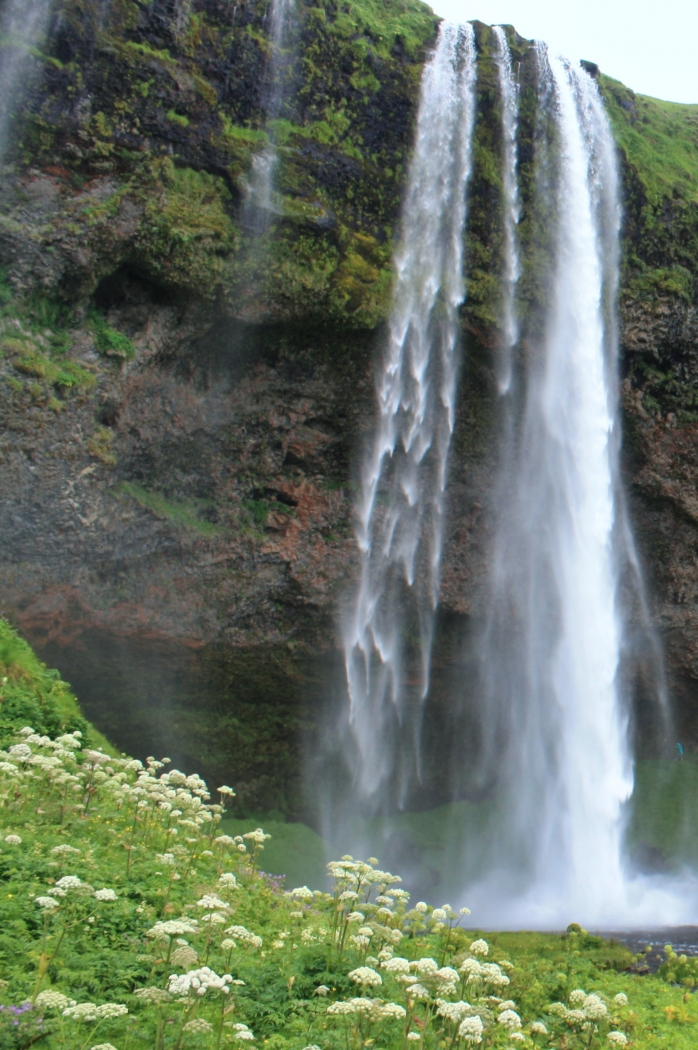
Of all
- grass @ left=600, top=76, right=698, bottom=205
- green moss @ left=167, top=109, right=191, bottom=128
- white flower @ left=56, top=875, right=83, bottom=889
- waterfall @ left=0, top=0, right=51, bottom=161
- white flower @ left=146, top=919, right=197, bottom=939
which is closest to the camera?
white flower @ left=146, top=919, right=197, bottom=939

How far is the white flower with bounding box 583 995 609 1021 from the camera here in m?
3.97

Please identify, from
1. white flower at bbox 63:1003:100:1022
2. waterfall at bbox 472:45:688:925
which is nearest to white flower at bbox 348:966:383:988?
white flower at bbox 63:1003:100:1022

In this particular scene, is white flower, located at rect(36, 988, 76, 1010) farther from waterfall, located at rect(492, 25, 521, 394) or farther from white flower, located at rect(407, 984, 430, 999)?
waterfall, located at rect(492, 25, 521, 394)

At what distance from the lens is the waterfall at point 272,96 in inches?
522

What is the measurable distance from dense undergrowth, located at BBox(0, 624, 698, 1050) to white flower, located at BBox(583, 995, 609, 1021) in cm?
1

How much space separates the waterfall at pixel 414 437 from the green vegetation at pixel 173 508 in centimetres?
298

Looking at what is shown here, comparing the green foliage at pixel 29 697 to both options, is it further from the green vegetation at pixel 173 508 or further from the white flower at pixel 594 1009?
the white flower at pixel 594 1009

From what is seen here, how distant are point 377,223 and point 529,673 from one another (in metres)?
9.45

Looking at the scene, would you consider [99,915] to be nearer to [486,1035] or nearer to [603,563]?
[486,1035]

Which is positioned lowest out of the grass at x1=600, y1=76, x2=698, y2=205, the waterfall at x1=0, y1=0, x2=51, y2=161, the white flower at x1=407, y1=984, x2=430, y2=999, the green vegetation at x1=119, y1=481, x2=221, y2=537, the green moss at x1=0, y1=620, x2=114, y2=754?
the white flower at x1=407, y1=984, x2=430, y2=999

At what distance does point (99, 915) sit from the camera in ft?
15.6

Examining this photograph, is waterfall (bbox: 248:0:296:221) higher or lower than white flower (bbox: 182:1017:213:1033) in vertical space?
higher

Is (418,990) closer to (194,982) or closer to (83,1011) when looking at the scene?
(194,982)

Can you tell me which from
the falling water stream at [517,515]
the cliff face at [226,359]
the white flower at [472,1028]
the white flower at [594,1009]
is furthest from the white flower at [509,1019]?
the falling water stream at [517,515]
